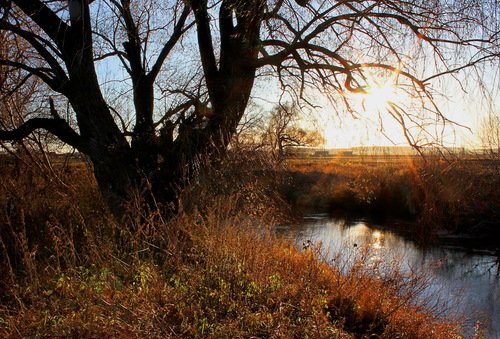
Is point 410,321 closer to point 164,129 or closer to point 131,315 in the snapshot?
point 131,315

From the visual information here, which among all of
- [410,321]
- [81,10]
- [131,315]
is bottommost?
[410,321]

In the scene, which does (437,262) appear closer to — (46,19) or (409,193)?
(46,19)

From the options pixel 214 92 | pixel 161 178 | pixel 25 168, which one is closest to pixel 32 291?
pixel 161 178

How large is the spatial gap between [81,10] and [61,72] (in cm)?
204

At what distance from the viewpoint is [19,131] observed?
796 centimetres

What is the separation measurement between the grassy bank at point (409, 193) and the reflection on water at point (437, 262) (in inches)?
68.8

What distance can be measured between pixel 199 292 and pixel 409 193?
1571cm

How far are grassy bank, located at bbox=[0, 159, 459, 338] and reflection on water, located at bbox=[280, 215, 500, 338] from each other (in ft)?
2.49

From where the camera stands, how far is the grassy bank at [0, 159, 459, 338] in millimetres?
4281

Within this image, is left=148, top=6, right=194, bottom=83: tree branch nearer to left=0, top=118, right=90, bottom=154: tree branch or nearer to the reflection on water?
left=0, top=118, right=90, bottom=154: tree branch

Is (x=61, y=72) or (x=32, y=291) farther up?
(x=61, y=72)

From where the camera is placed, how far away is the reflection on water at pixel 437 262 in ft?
25.6

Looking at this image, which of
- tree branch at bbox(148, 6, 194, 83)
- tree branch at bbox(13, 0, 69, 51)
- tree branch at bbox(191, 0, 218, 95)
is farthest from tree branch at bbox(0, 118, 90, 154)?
tree branch at bbox(191, 0, 218, 95)

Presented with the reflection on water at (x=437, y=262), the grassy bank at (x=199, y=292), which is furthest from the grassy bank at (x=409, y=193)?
the grassy bank at (x=199, y=292)
